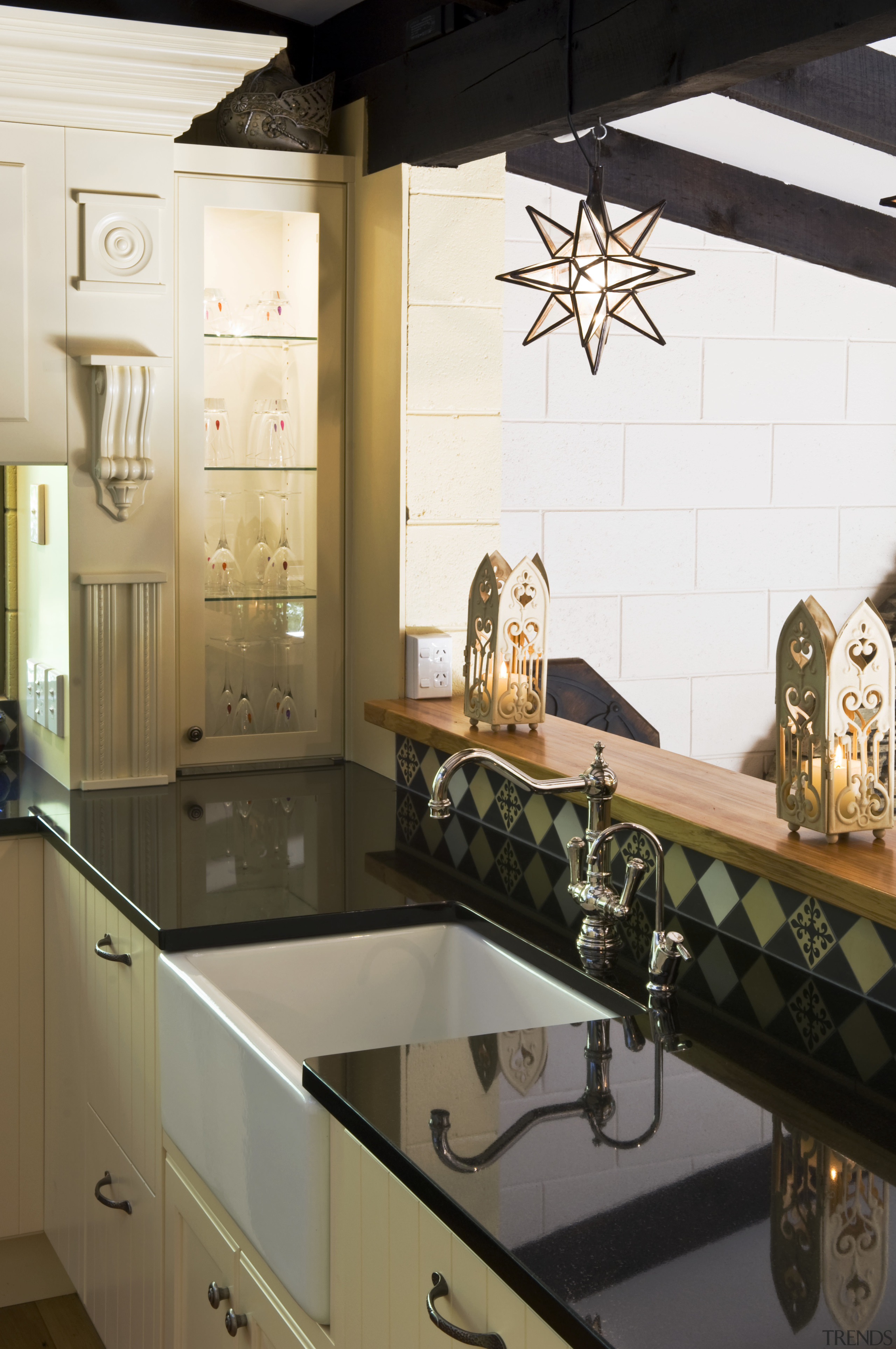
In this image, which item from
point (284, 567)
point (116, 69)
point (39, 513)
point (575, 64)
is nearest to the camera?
point (575, 64)

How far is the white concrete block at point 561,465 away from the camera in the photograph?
143 inches

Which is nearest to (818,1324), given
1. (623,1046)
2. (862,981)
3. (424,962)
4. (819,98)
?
(623,1046)

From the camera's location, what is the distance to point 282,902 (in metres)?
2.08

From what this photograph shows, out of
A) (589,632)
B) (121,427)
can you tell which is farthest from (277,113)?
(589,632)

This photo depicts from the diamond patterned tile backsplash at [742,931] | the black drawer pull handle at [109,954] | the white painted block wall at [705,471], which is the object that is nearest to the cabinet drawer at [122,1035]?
the black drawer pull handle at [109,954]

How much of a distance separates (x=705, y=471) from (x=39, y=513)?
1.86 m

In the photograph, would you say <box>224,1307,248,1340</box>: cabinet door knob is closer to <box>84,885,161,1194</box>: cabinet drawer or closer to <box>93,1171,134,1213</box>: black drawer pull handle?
<box>84,885,161,1194</box>: cabinet drawer

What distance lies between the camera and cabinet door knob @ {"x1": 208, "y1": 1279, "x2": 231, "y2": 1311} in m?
1.73

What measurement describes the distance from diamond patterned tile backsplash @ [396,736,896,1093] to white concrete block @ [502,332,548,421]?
143 centimetres

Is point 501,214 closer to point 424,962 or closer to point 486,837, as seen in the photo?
point 486,837

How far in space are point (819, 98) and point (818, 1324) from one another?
2380 millimetres

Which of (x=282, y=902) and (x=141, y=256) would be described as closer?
(x=282, y=902)

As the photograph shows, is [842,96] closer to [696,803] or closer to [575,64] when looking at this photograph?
[575,64]

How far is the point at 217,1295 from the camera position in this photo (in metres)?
1.75
